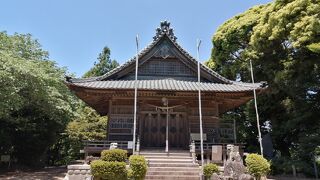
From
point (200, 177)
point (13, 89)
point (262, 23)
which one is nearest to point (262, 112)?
point (262, 23)

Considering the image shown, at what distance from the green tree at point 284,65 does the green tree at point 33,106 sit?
15.6 metres

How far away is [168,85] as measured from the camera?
1831 centimetres

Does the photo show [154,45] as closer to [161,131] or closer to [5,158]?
[161,131]

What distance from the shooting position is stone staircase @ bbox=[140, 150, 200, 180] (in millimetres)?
13961

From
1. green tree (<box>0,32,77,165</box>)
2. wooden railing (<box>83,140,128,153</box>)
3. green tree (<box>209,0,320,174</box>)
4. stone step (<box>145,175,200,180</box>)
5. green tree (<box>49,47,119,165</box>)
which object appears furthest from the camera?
green tree (<box>49,47,119,165</box>)

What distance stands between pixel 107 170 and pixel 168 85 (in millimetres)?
7992

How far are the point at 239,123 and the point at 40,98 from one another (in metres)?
18.4

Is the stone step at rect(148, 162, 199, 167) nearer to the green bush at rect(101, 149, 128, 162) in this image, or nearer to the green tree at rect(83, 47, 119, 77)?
the green bush at rect(101, 149, 128, 162)

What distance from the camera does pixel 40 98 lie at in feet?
66.6

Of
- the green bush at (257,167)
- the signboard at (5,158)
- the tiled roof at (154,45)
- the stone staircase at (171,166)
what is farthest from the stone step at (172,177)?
the signboard at (5,158)

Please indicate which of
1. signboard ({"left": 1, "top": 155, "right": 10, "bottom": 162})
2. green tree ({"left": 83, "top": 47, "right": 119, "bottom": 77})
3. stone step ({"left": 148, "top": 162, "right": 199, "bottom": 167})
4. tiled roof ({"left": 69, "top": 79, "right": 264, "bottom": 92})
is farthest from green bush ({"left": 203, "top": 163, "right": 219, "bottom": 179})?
green tree ({"left": 83, "top": 47, "right": 119, "bottom": 77})

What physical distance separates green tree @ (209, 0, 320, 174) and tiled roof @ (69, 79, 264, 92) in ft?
15.4

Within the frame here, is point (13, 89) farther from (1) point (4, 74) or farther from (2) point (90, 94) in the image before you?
(2) point (90, 94)

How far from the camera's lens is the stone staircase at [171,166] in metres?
14.0
